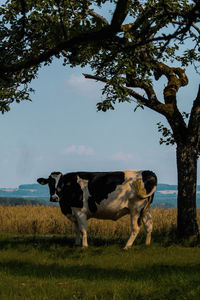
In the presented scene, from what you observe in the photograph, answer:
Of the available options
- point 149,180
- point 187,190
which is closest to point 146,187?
point 149,180

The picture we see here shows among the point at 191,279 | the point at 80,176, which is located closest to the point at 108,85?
the point at 80,176

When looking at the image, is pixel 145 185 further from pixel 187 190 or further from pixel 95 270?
pixel 95 270

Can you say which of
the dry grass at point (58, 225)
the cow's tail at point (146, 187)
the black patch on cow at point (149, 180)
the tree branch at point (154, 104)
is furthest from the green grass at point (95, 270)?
the tree branch at point (154, 104)

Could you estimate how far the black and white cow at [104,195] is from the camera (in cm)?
1605

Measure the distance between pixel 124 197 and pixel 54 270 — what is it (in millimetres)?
4447

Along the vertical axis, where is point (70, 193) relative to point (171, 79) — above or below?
below

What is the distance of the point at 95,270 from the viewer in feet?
40.4

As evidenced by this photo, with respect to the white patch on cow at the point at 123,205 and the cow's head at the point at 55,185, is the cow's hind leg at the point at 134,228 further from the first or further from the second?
the cow's head at the point at 55,185

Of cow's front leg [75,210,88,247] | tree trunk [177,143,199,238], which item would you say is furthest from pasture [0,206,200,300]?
tree trunk [177,143,199,238]

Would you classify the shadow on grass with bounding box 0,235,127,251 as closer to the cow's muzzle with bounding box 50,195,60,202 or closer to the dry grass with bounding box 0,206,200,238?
the cow's muzzle with bounding box 50,195,60,202

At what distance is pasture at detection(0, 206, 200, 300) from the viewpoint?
9.38 m

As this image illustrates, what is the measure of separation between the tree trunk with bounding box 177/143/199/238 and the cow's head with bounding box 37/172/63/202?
546 centimetres

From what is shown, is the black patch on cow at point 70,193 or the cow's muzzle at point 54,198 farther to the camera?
the black patch on cow at point 70,193

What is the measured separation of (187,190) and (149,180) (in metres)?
3.29
